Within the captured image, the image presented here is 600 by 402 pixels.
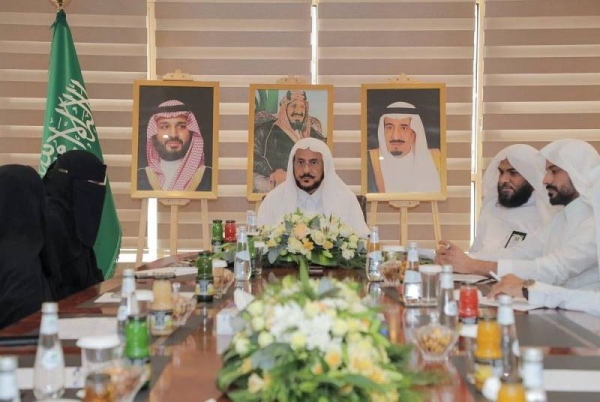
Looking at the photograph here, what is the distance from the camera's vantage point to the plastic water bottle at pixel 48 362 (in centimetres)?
148

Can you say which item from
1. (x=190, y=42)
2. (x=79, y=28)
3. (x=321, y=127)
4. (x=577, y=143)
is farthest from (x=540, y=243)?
(x=79, y=28)

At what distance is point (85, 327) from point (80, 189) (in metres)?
2.12

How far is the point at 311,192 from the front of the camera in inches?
215

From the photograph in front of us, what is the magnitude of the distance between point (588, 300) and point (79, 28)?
5457mm

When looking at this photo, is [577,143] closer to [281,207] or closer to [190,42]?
[281,207]

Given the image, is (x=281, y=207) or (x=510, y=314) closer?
(x=510, y=314)

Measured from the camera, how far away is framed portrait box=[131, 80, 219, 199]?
20.8 ft

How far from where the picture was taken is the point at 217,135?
644 cm

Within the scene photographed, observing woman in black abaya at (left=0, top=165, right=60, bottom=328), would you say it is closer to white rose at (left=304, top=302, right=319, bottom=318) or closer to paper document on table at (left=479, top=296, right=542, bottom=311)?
paper document on table at (left=479, top=296, right=542, bottom=311)

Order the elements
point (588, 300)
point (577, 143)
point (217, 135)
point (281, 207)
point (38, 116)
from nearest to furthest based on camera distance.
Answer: point (588, 300), point (577, 143), point (281, 207), point (217, 135), point (38, 116)

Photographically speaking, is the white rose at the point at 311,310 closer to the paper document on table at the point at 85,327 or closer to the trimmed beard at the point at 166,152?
the paper document on table at the point at 85,327

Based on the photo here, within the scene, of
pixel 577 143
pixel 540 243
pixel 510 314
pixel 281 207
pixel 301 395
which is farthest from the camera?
pixel 281 207

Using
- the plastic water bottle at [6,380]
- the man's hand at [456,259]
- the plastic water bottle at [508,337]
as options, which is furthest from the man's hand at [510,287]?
the plastic water bottle at [6,380]

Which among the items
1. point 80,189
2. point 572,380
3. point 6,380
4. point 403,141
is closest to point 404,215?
point 403,141
